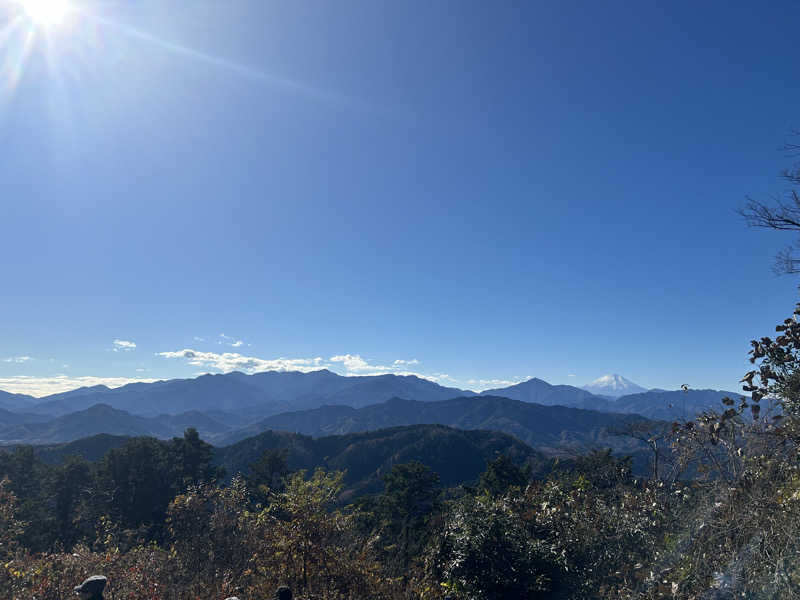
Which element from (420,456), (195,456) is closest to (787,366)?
(195,456)

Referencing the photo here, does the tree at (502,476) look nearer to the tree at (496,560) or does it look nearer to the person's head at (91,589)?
the tree at (496,560)

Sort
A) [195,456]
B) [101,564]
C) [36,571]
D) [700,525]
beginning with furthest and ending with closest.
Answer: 1. [195,456]
2. [101,564]
3. [36,571]
4. [700,525]

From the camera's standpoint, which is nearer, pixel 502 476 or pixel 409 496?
pixel 502 476

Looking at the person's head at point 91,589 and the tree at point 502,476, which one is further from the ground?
the person's head at point 91,589

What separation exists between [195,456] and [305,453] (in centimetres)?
11780

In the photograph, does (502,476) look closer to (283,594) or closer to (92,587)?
(283,594)

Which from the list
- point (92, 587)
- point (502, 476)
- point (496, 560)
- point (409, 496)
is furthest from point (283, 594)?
point (502, 476)

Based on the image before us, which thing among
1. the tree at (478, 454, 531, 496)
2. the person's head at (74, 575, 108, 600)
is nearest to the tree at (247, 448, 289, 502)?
the tree at (478, 454, 531, 496)

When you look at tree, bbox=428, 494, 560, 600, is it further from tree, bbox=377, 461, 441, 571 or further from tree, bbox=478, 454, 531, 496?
tree, bbox=478, 454, 531, 496

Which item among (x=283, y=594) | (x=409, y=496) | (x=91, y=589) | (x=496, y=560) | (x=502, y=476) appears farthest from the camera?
(x=409, y=496)

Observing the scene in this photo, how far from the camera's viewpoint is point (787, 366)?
6.48 meters

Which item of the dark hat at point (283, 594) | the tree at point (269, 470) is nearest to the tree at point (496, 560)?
the dark hat at point (283, 594)

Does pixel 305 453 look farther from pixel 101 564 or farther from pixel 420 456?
pixel 101 564

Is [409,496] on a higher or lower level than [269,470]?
lower
